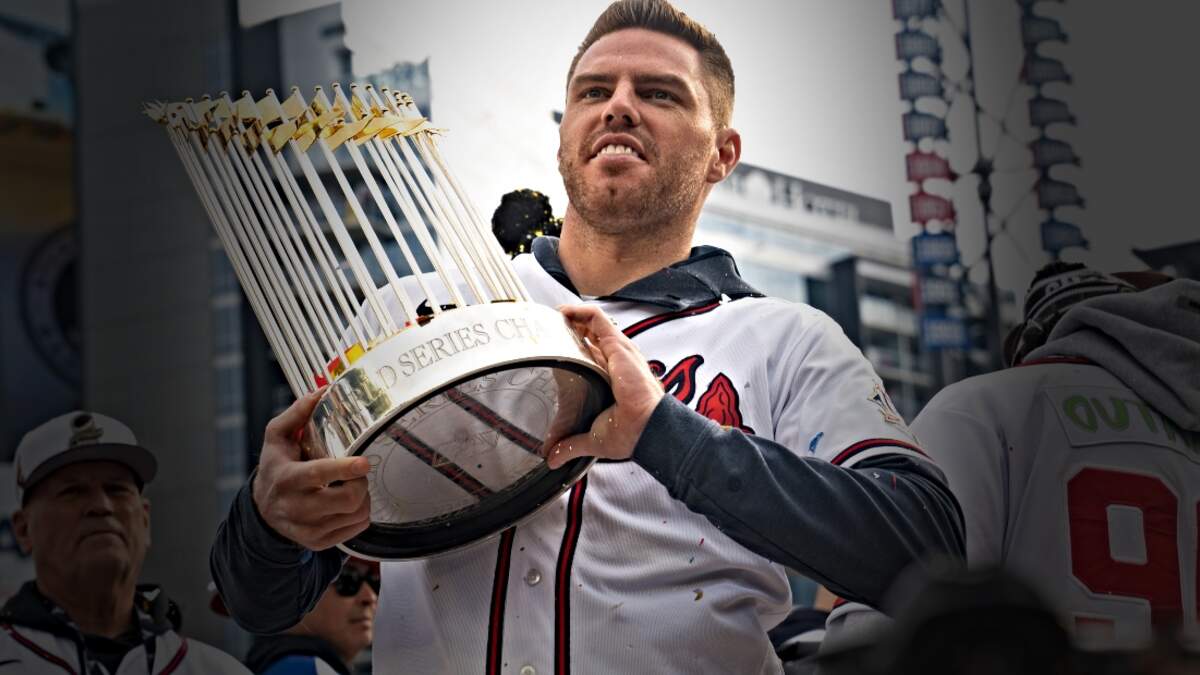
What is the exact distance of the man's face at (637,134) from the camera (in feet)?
5.83

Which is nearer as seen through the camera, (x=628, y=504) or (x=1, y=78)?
(x=628, y=504)

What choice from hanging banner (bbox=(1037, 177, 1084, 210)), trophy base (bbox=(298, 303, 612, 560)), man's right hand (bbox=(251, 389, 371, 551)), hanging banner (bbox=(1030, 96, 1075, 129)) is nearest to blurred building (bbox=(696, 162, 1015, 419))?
hanging banner (bbox=(1037, 177, 1084, 210))

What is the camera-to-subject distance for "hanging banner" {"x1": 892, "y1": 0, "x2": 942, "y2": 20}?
78.1 inches

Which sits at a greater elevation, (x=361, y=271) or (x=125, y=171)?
(x=125, y=171)

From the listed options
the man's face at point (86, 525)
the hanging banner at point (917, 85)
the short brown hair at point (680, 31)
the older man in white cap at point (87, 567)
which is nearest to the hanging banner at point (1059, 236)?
the hanging banner at point (917, 85)

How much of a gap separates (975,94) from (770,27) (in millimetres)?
311

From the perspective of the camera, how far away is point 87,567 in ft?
7.24

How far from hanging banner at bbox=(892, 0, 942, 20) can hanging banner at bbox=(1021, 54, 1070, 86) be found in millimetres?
152

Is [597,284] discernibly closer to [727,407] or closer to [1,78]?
[727,407]

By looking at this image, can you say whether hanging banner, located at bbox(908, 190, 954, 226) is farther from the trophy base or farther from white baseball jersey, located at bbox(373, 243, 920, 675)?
the trophy base

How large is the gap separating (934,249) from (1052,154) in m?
0.21

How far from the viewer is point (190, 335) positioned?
2.71 m

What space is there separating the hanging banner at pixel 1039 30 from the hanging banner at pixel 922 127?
161mm

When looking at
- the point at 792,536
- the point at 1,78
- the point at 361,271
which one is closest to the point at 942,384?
the point at 792,536
